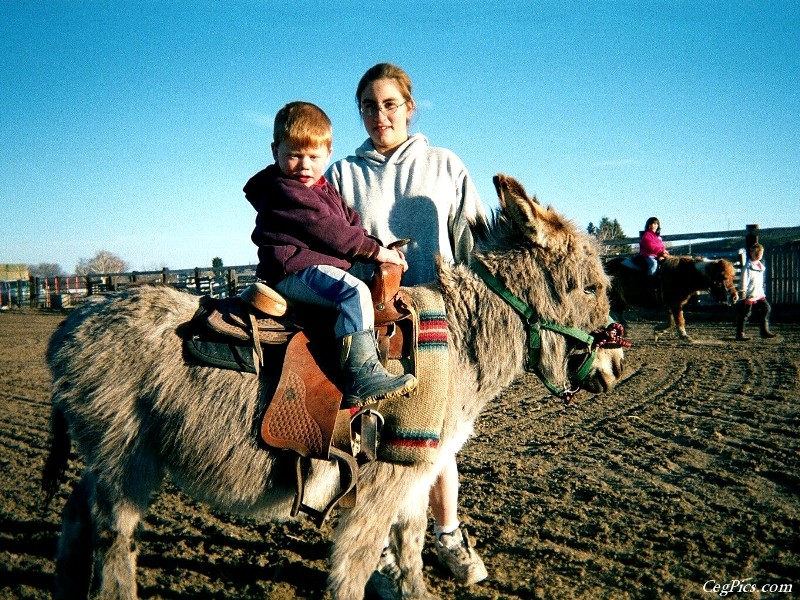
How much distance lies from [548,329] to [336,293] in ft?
3.60

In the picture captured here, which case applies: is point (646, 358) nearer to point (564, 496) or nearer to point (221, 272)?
point (564, 496)

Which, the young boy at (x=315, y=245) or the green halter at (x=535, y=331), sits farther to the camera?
the green halter at (x=535, y=331)

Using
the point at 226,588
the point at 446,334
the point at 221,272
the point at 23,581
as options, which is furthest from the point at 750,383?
the point at 221,272

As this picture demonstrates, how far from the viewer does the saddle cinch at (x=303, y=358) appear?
7.12 ft

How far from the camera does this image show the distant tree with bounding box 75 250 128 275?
46.3 meters

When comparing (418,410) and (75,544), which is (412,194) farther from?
(75,544)

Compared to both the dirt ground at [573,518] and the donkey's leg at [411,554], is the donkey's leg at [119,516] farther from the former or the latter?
the donkey's leg at [411,554]

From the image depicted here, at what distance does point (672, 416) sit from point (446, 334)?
4509mm

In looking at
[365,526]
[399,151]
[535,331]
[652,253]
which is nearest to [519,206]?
[535,331]

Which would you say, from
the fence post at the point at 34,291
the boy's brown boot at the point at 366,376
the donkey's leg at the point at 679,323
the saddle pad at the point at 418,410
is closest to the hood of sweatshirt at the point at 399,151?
the saddle pad at the point at 418,410

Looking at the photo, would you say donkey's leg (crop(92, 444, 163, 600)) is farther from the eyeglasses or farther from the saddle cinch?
the eyeglasses

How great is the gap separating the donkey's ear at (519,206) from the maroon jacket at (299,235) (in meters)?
0.67

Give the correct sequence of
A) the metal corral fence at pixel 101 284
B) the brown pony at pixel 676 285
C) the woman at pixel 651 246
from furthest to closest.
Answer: the metal corral fence at pixel 101 284, the woman at pixel 651 246, the brown pony at pixel 676 285

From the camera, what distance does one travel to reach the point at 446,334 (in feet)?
7.96
